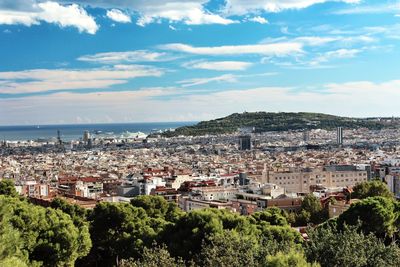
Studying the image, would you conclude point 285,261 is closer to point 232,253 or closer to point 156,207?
point 232,253

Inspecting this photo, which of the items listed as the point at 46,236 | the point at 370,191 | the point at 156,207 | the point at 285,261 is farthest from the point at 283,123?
the point at 285,261

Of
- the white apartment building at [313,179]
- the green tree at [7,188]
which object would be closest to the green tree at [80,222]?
the green tree at [7,188]

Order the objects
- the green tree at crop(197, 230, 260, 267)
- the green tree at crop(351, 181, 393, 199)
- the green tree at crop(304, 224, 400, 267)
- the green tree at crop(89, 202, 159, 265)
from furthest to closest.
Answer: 1. the green tree at crop(351, 181, 393, 199)
2. the green tree at crop(89, 202, 159, 265)
3. the green tree at crop(304, 224, 400, 267)
4. the green tree at crop(197, 230, 260, 267)

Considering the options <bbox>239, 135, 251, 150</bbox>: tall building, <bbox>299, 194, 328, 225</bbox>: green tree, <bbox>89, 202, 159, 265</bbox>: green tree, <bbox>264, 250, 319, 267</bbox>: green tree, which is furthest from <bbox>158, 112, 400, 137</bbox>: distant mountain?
<bbox>264, 250, 319, 267</bbox>: green tree

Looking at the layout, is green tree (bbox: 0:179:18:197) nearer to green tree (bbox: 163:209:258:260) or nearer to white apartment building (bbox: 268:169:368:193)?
green tree (bbox: 163:209:258:260)

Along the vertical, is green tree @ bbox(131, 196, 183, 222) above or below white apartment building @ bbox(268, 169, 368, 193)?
above

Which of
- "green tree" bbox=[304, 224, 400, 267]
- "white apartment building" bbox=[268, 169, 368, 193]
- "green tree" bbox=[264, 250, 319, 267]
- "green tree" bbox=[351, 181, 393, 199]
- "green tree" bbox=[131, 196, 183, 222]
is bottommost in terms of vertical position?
"white apartment building" bbox=[268, 169, 368, 193]

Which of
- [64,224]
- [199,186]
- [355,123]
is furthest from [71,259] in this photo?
[355,123]

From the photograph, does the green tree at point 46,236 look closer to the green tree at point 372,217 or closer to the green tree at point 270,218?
the green tree at point 270,218

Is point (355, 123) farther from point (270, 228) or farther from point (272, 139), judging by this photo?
point (270, 228)
